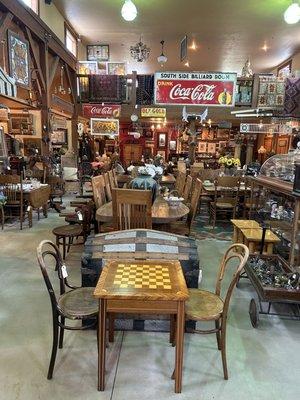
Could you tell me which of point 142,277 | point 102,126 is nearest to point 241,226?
point 142,277

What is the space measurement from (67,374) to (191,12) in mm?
8197

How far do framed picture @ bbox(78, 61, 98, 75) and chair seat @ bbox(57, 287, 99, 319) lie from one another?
9.03m

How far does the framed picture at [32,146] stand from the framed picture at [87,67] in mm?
3030

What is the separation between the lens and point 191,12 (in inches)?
292

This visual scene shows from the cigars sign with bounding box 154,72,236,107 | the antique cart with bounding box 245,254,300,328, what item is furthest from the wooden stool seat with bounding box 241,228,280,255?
the cigars sign with bounding box 154,72,236,107

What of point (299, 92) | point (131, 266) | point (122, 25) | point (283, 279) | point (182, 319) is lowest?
point (283, 279)

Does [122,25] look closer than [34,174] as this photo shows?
No

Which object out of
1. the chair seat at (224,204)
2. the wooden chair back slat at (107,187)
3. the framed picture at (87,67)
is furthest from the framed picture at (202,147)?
the wooden chair back slat at (107,187)

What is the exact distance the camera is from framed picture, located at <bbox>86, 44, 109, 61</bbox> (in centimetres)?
1005

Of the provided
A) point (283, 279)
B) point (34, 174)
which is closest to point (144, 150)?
point (34, 174)

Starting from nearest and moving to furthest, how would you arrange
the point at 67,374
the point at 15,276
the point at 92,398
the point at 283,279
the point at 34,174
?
the point at 92,398 → the point at 67,374 → the point at 283,279 → the point at 15,276 → the point at 34,174

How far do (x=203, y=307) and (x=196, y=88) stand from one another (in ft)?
17.1

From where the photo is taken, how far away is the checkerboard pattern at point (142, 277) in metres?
1.75

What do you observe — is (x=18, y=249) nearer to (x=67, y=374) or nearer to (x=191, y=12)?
(x=67, y=374)
